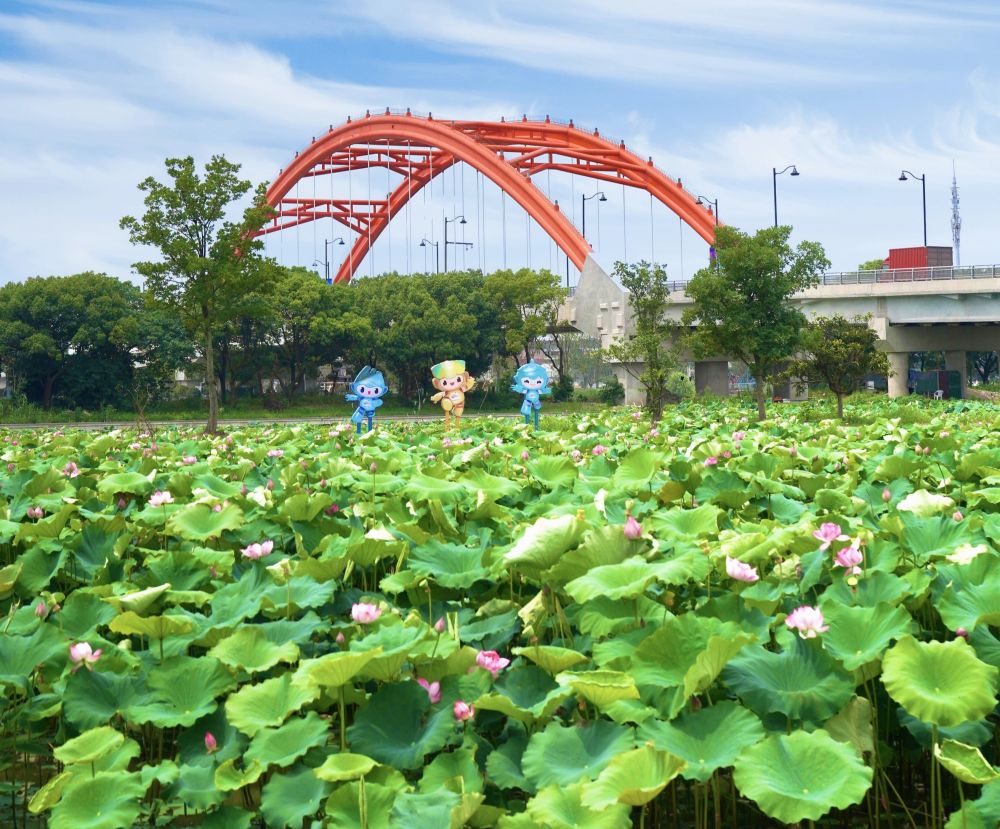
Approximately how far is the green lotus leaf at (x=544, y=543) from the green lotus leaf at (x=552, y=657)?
48 centimetres

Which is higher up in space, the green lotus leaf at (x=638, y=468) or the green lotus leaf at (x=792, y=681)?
the green lotus leaf at (x=638, y=468)

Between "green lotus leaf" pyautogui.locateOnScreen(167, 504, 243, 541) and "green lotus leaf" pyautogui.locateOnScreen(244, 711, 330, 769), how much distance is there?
1.86 m

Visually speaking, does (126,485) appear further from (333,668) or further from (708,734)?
(708,734)

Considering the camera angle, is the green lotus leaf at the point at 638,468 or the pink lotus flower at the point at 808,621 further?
the green lotus leaf at the point at 638,468

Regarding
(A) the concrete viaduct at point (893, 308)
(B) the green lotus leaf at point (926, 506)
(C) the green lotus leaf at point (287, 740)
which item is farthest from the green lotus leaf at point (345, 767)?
(A) the concrete viaduct at point (893, 308)

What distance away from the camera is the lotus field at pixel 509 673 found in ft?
7.24

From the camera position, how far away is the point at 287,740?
2416 millimetres

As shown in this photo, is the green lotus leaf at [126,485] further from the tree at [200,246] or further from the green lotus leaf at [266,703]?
the tree at [200,246]

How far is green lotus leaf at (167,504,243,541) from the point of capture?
4.20 meters

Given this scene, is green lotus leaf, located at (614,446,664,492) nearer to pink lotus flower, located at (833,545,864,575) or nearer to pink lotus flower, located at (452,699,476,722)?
pink lotus flower, located at (833,545,864,575)

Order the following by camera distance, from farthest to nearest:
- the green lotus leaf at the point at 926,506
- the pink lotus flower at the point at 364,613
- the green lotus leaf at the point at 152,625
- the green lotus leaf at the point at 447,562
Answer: the green lotus leaf at the point at 926,506 → the green lotus leaf at the point at 447,562 → the green lotus leaf at the point at 152,625 → the pink lotus flower at the point at 364,613

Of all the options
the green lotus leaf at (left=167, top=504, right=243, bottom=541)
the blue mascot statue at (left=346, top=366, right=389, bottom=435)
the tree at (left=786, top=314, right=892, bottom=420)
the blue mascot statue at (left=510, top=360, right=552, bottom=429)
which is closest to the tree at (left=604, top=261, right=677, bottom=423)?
the tree at (left=786, top=314, right=892, bottom=420)

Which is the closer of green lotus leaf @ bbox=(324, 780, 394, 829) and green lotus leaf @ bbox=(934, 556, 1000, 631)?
green lotus leaf @ bbox=(324, 780, 394, 829)

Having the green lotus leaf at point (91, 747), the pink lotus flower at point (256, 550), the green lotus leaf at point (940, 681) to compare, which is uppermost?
the pink lotus flower at point (256, 550)
